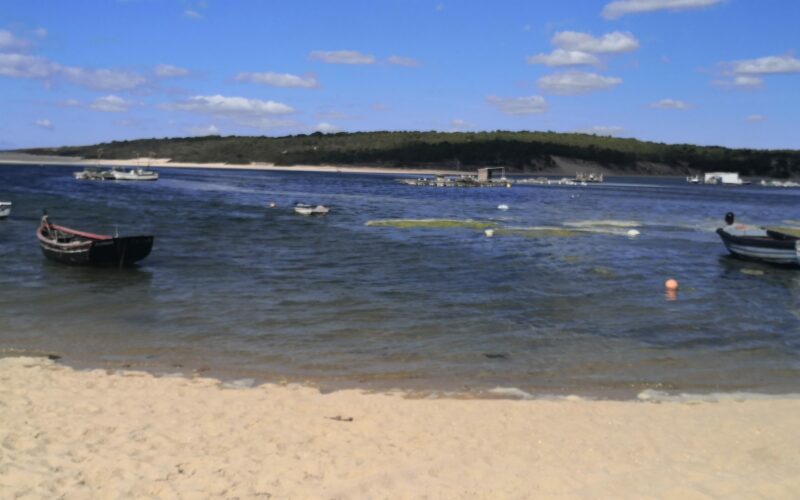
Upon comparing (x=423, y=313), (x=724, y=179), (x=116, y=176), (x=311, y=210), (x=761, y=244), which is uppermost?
(x=724, y=179)

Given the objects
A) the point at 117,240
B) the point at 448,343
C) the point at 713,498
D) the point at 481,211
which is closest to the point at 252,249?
the point at 117,240

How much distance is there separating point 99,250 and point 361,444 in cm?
1641

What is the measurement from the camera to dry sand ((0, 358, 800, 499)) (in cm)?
670

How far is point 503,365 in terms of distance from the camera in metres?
12.2

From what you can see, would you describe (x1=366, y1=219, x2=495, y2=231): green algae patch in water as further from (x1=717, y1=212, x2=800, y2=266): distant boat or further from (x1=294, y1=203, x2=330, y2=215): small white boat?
(x1=717, y1=212, x2=800, y2=266): distant boat

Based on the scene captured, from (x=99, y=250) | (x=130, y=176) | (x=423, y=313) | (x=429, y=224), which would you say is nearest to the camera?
(x=423, y=313)

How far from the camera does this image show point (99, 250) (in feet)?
71.0

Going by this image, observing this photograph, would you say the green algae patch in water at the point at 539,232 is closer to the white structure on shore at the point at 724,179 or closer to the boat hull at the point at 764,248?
the boat hull at the point at 764,248

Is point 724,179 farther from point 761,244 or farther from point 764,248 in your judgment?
point 764,248

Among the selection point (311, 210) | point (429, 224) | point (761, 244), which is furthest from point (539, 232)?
point (311, 210)

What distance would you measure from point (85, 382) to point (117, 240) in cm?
1251

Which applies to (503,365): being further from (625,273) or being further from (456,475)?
(625,273)

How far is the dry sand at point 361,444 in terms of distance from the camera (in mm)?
6695

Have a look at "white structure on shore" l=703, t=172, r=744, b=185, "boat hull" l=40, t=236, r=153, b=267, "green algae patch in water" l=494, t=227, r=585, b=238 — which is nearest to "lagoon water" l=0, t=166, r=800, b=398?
"boat hull" l=40, t=236, r=153, b=267
